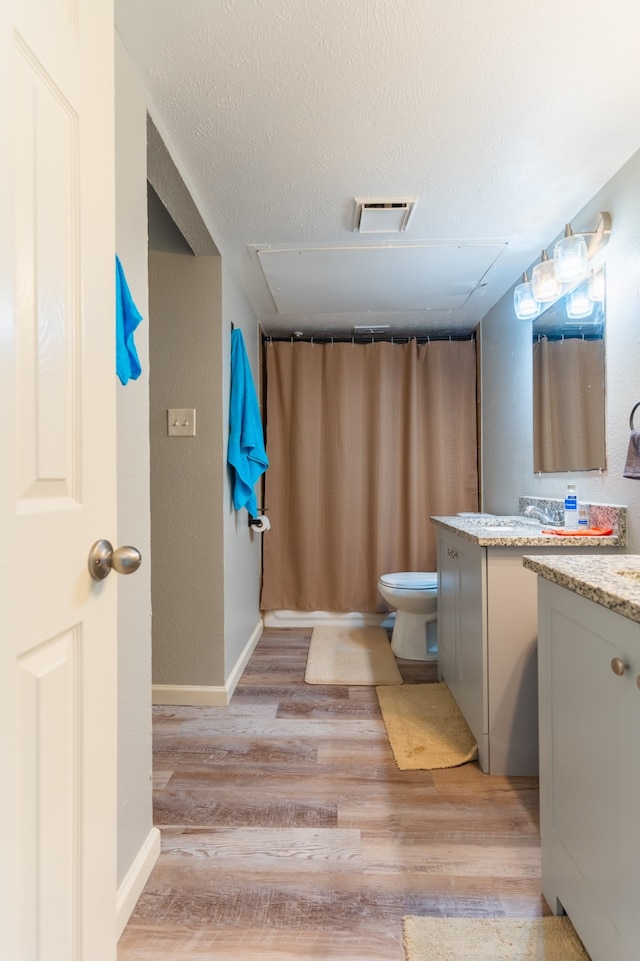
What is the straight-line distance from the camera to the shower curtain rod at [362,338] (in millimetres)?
3639

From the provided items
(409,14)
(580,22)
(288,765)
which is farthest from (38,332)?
(288,765)

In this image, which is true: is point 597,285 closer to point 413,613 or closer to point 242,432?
point 242,432

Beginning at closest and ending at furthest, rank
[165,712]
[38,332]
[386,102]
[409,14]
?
1. [38,332]
2. [409,14]
3. [386,102]
4. [165,712]

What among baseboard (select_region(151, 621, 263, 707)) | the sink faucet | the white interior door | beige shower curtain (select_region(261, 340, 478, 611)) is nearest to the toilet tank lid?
beige shower curtain (select_region(261, 340, 478, 611))

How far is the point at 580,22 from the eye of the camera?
122cm

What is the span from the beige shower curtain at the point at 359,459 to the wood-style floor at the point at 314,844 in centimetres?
143

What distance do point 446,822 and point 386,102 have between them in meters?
2.08

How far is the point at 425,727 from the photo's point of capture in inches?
82.5

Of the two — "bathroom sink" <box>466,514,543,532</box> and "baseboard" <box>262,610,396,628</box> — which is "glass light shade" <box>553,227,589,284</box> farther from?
"baseboard" <box>262,610,396,628</box>

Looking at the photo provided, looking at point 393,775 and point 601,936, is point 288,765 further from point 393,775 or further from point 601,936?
point 601,936

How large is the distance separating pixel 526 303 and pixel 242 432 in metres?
1.47

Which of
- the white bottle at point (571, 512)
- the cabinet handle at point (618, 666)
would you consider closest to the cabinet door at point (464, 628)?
the white bottle at point (571, 512)

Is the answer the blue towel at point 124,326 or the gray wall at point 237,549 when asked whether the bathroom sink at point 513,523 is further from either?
the blue towel at point 124,326

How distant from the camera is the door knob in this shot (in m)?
0.75
